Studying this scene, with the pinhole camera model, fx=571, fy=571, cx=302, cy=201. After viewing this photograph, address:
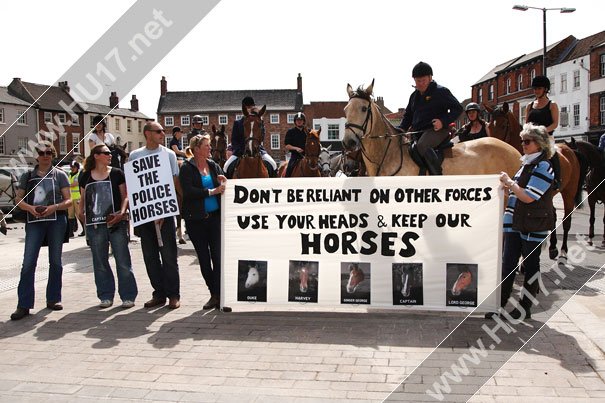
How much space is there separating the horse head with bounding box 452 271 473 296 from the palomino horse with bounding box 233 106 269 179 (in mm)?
5134

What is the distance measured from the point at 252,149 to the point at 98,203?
3.60 metres

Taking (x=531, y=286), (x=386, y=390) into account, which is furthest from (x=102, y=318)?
(x=531, y=286)

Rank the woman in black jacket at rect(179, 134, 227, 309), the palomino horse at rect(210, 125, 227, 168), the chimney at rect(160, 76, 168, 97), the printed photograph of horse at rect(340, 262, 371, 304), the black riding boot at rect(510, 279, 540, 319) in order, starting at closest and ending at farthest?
the black riding boot at rect(510, 279, 540, 319)
the printed photograph of horse at rect(340, 262, 371, 304)
the woman in black jacket at rect(179, 134, 227, 309)
the palomino horse at rect(210, 125, 227, 168)
the chimney at rect(160, 76, 168, 97)

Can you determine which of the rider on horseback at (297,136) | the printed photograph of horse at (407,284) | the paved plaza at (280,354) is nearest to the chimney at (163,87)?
the rider on horseback at (297,136)

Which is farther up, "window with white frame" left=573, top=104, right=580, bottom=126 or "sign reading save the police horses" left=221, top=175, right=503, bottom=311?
"window with white frame" left=573, top=104, right=580, bottom=126

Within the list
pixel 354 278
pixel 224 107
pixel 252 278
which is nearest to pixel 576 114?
pixel 354 278

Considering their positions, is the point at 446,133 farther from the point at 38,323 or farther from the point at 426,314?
the point at 38,323

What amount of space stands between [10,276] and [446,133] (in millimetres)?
7893

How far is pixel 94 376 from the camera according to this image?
→ 5.14 m

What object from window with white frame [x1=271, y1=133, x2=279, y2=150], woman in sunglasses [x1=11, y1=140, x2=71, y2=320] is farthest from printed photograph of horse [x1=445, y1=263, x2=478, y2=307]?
window with white frame [x1=271, y1=133, x2=279, y2=150]

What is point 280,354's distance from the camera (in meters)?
5.70

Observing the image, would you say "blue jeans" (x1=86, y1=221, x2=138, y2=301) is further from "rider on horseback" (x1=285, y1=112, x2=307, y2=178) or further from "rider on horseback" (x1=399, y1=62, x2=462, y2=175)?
"rider on horseback" (x1=285, y1=112, x2=307, y2=178)

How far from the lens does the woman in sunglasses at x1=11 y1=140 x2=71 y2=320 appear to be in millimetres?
7340

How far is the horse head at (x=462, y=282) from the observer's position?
6688 mm
